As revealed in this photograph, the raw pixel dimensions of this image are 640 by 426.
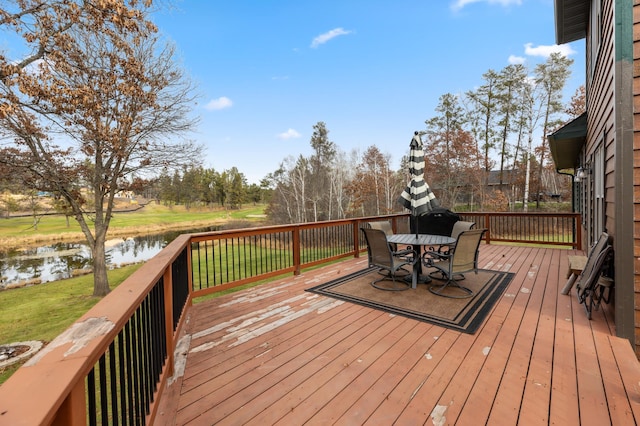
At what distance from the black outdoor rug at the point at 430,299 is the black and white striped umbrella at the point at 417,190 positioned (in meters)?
1.20

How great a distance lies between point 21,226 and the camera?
2459cm

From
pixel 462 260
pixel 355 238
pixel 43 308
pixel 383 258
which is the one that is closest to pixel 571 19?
pixel 462 260

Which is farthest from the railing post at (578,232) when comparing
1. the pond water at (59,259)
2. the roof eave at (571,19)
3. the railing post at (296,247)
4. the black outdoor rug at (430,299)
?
the pond water at (59,259)

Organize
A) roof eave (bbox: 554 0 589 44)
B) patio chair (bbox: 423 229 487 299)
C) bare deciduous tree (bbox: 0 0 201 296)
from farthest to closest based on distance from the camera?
roof eave (bbox: 554 0 589 44), bare deciduous tree (bbox: 0 0 201 296), patio chair (bbox: 423 229 487 299)

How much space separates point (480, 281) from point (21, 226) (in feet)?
114

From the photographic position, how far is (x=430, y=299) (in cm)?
373

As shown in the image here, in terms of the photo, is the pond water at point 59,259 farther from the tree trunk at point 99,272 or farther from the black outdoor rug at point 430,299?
the black outdoor rug at point 430,299

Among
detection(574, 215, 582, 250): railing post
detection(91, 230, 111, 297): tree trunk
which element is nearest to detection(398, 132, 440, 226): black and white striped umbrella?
detection(574, 215, 582, 250): railing post

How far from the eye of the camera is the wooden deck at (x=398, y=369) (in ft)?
5.93

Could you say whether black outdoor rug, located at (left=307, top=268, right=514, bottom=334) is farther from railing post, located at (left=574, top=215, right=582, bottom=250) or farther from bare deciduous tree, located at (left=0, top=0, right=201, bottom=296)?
bare deciduous tree, located at (left=0, top=0, right=201, bottom=296)

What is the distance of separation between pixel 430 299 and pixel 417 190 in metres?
1.64

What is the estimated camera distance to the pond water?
1214 cm

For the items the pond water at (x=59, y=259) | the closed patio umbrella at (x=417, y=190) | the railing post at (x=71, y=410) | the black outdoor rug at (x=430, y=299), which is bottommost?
the pond water at (x=59, y=259)

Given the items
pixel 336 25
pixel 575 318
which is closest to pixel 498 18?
pixel 336 25
